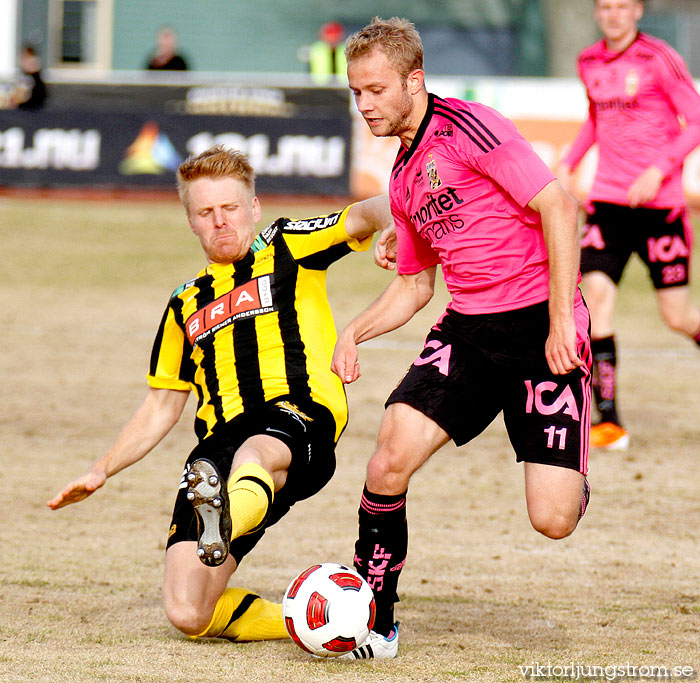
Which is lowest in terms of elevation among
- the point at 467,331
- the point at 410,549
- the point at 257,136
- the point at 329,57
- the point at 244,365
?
the point at 410,549

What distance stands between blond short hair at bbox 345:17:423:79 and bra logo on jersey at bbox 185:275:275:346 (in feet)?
3.63

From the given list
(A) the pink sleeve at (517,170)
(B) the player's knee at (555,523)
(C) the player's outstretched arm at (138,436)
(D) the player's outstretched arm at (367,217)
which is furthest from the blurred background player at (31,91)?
(B) the player's knee at (555,523)

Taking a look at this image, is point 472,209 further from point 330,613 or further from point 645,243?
point 645,243

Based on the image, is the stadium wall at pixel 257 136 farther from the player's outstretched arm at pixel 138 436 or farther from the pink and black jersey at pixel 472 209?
the pink and black jersey at pixel 472 209

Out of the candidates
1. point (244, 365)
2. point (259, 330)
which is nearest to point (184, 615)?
point (244, 365)

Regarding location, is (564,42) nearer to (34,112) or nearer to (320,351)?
(34,112)

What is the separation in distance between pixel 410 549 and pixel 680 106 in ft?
11.8

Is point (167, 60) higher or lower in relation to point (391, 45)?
higher

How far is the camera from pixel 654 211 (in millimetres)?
7816

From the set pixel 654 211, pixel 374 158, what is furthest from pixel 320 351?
pixel 374 158

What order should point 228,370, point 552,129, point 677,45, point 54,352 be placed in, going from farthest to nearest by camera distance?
point 677,45 → point 552,129 → point 54,352 → point 228,370

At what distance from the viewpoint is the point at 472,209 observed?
4.41 metres

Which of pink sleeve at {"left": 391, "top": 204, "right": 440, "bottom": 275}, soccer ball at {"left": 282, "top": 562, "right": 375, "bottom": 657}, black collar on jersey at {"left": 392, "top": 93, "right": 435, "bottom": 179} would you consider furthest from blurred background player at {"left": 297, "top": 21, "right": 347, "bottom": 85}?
soccer ball at {"left": 282, "top": 562, "right": 375, "bottom": 657}

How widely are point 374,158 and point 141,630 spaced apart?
14.8 m
